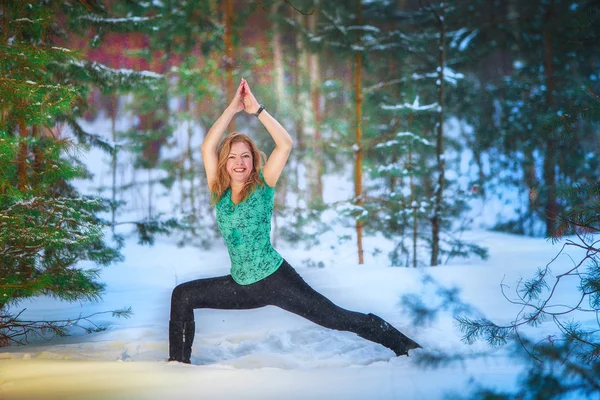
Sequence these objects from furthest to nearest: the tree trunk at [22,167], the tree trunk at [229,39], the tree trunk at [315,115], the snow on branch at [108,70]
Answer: the tree trunk at [315,115], the tree trunk at [229,39], the snow on branch at [108,70], the tree trunk at [22,167]

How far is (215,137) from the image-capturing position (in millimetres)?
3977

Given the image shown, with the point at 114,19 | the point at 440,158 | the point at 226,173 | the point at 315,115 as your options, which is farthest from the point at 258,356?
the point at 315,115

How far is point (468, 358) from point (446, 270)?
193 inches

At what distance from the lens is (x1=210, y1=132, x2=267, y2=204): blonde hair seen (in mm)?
3943

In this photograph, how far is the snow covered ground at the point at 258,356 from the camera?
3320mm

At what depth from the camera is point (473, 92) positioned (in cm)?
1856

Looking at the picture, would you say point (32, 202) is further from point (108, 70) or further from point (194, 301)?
point (108, 70)

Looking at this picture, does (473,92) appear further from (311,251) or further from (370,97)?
(311,251)

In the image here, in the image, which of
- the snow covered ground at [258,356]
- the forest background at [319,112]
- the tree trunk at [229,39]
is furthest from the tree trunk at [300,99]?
the snow covered ground at [258,356]

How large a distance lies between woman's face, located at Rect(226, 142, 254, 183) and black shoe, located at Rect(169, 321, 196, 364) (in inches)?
42.7

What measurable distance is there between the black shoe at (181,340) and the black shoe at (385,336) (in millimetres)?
1212

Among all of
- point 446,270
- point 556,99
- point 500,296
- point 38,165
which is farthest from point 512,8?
point 38,165

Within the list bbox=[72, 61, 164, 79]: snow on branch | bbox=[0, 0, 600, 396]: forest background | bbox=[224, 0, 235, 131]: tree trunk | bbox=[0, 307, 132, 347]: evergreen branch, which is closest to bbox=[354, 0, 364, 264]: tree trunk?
bbox=[0, 0, 600, 396]: forest background

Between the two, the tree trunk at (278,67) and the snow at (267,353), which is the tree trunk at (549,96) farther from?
the tree trunk at (278,67)
